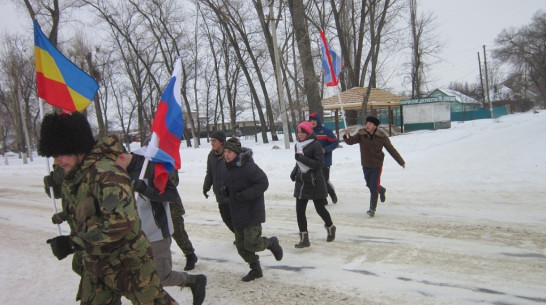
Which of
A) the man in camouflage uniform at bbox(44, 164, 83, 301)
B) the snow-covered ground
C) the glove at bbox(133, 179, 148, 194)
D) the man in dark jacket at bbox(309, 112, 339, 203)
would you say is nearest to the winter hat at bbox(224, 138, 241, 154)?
the glove at bbox(133, 179, 148, 194)

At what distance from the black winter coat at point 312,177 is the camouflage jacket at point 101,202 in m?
3.11

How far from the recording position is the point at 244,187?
4.40 meters

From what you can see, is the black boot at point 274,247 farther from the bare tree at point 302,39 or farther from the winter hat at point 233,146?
the bare tree at point 302,39

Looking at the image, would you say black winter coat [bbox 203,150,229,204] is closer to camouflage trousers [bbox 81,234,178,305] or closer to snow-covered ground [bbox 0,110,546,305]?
snow-covered ground [bbox 0,110,546,305]

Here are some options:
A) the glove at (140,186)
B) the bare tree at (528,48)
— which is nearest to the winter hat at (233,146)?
the glove at (140,186)

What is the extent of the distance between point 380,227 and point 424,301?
2.51 m

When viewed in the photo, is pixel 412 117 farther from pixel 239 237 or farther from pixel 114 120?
pixel 114 120

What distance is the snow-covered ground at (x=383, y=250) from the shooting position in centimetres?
399

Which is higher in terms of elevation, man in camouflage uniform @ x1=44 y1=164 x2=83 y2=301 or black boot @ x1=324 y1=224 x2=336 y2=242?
man in camouflage uniform @ x1=44 y1=164 x2=83 y2=301

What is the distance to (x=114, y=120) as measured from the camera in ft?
202

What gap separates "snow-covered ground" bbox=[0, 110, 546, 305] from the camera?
13.1 feet

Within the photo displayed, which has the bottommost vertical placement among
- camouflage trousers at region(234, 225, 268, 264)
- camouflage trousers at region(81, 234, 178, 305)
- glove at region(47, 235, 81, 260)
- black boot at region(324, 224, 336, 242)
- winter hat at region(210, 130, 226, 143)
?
black boot at region(324, 224, 336, 242)

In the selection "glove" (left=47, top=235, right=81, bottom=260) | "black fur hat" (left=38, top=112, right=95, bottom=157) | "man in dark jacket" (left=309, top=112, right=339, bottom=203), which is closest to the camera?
"black fur hat" (left=38, top=112, right=95, bottom=157)

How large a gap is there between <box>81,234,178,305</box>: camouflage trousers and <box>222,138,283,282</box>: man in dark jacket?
67.7 inches
